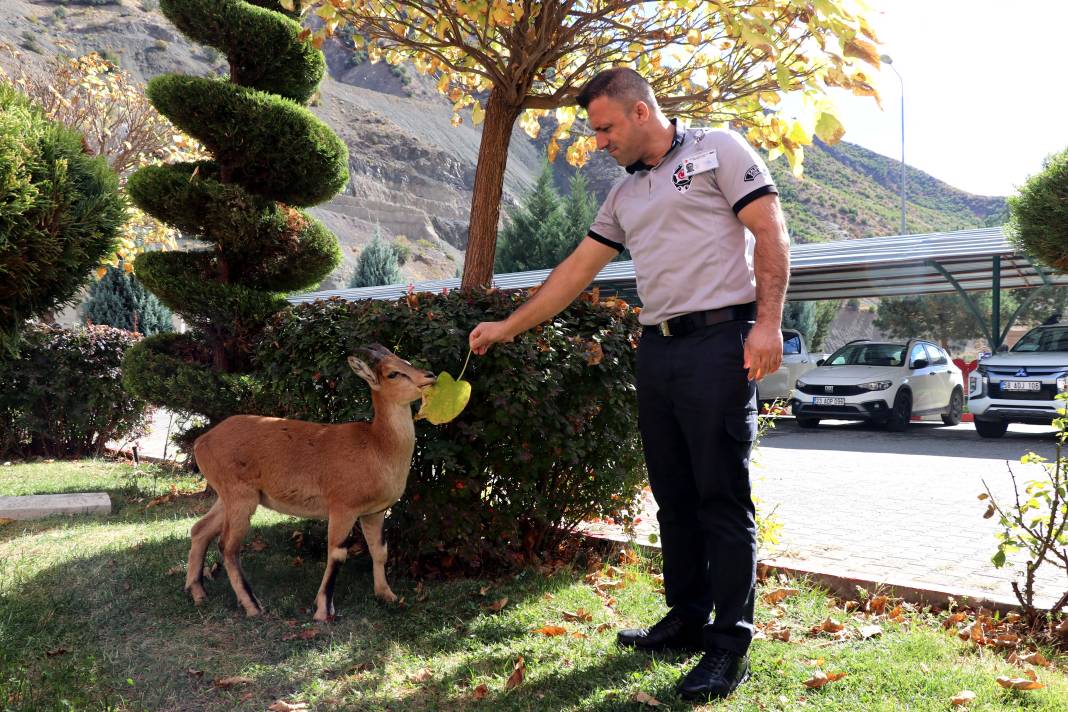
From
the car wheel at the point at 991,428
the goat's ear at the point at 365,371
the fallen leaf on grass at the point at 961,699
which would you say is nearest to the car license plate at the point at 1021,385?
the car wheel at the point at 991,428

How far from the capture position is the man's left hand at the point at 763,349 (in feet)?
10.2

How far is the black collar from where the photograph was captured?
11.8ft

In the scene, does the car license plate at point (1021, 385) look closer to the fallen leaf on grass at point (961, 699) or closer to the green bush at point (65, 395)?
the fallen leaf on grass at point (961, 699)

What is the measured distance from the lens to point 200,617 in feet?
13.7

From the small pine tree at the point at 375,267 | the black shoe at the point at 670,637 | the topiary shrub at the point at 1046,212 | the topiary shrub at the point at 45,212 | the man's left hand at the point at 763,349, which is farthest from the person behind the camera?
the small pine tree at the point at 375,267

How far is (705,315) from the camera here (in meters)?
3.41

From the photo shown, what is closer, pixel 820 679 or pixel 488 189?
pixel 820 679

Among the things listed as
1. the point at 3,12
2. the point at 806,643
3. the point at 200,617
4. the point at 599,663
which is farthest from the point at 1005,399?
the point at 3,12

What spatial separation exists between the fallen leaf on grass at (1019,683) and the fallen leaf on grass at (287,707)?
282 cm

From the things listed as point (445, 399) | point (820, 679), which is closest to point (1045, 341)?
point (820, 679)

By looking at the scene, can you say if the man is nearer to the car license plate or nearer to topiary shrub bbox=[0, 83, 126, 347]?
topiary shrub bbox=[0, 83, 126, 347]

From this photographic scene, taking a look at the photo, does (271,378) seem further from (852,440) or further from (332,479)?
(852,440)

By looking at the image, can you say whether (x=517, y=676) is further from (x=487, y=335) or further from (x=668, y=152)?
(x=668, y=152)

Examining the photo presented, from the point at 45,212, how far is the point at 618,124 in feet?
8.63
